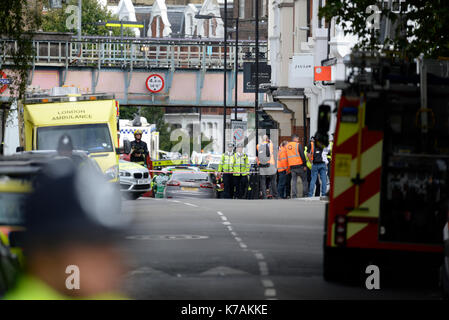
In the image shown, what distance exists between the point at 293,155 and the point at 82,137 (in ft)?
27.7

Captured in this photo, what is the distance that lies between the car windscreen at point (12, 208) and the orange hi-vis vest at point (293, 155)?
2466 cm

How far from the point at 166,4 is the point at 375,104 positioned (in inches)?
6283

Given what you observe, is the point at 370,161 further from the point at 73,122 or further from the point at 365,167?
the point at 73,122

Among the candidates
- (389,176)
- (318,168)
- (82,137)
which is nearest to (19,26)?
(82,137)

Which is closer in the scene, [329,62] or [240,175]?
[329,62]

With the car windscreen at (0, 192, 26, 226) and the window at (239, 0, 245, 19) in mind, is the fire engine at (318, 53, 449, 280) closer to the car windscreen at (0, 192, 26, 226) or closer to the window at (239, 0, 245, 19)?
the car windscreen at (0, 192, 26, 226)

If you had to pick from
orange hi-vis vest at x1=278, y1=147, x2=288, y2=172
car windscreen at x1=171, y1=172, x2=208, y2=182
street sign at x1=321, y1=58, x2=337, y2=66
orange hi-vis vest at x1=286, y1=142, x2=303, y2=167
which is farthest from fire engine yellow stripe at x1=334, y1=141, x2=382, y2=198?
car windscreen at x1=171, y1=172, x2=208, y2=182

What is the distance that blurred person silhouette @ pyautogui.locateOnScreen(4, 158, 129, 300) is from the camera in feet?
36.1

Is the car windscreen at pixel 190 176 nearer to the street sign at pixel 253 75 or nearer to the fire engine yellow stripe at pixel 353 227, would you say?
the street sign at pixel 253 75

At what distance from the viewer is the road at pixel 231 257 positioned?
43.0 feet

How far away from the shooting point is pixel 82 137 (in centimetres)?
2911

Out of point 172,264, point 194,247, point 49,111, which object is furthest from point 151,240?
point 49,111

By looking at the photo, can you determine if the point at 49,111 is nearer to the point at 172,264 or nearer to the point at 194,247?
the point at 194,247

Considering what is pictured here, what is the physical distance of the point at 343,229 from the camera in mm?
13484
